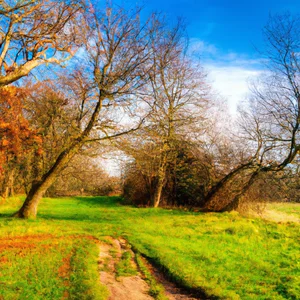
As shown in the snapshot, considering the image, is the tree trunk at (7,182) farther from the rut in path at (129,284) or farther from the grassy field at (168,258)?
the rut in path at (129,284)

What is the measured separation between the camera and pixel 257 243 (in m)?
10.3

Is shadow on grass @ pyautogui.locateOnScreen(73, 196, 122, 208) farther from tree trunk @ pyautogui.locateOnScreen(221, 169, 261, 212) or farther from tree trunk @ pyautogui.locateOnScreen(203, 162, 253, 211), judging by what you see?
tree trunk @ pyautogui.locateOnScreen(221, 169, 261, 212)

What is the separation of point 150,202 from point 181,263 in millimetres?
16510

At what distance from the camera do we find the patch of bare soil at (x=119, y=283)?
5438 millimetres

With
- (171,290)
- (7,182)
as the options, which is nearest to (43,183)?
(171,290)

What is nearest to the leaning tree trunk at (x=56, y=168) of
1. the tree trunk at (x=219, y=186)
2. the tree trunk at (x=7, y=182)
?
the tree trunk at (x=7, y=182)

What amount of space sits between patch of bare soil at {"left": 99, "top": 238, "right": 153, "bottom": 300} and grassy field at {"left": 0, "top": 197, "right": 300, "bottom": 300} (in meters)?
0.23

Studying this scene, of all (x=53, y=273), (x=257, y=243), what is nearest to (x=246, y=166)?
(x=257, y=243)

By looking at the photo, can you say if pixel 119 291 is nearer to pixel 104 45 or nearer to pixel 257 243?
pixel 257 243

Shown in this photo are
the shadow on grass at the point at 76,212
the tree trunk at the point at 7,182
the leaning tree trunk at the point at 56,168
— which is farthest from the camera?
the tree trunk at the point at 7,182

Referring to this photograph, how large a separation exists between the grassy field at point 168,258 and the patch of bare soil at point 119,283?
0.77 ft

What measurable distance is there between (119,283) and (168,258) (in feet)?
7.09

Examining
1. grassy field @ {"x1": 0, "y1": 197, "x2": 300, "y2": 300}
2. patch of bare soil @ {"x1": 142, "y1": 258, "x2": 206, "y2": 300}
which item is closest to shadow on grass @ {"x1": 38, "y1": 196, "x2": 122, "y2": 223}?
grassy field @ {"x1": 0, "y1": 197, "x2": 300, "y2": 300}

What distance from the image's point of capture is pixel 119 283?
239 inches
